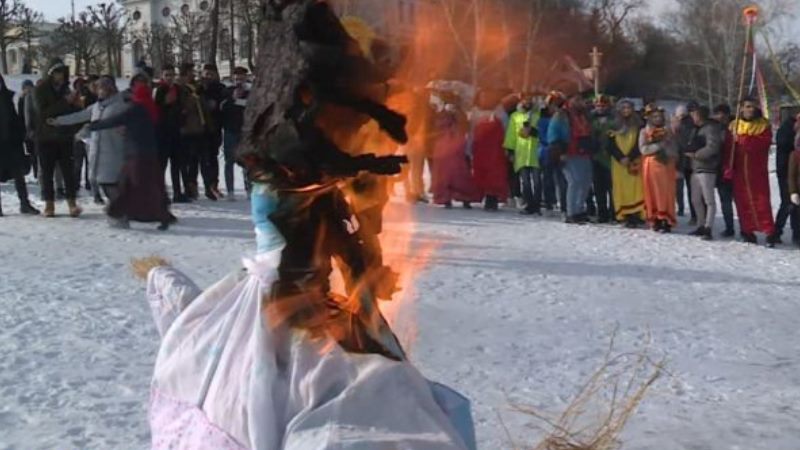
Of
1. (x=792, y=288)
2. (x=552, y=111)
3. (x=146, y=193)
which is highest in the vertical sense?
(x=552, y=111)

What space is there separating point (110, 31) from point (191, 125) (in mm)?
39443

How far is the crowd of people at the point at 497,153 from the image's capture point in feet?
33.8

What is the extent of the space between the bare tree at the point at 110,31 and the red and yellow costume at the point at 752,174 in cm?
4131

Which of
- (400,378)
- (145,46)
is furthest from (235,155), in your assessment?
(145,46)

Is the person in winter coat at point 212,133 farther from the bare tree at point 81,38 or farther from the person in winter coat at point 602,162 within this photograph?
the bare tree at point 81,38

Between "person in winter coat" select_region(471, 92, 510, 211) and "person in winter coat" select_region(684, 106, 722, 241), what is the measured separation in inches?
116

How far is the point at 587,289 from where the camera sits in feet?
26.7

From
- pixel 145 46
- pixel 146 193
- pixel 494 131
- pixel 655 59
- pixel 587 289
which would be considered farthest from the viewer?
pixel 145 46

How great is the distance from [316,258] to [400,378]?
37cm

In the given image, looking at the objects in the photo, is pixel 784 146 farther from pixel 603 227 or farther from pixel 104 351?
pixel 104 351

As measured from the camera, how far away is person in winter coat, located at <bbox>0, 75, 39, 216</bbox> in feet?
35.4

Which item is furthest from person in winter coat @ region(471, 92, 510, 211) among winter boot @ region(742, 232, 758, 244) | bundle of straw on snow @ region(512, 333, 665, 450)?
Answer: bundle of straw on snow @ region(512, 333, 665, 450)

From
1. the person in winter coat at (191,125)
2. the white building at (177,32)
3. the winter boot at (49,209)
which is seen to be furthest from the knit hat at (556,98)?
the white building at (177,32)

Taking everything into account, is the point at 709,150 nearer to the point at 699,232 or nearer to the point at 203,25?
the point at 699,232
